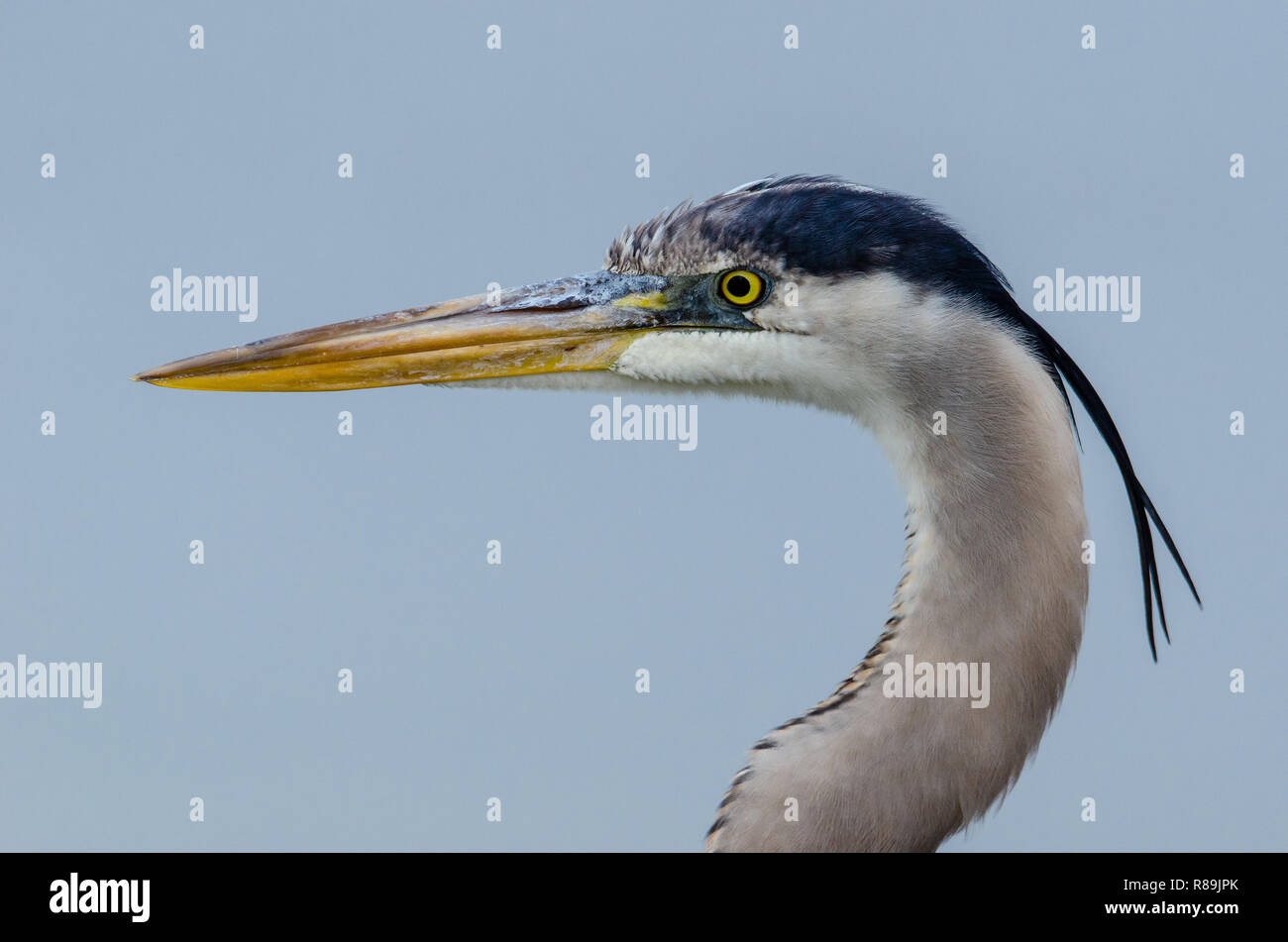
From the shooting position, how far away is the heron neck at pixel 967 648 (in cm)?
144

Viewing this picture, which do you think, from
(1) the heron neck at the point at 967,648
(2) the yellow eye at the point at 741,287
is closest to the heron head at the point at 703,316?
(2) the yellow eye at the point at 741,287

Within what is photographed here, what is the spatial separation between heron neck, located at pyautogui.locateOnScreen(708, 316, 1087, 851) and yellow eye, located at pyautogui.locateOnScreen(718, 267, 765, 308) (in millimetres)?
316

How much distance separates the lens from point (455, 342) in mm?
1790

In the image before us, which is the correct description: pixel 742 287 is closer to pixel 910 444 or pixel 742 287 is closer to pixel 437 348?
pixel 910 444

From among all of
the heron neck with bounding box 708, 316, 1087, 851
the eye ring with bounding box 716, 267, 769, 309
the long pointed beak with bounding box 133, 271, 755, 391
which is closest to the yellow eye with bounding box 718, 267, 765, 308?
the eye ring with bounding box 716, 267, 769, 309

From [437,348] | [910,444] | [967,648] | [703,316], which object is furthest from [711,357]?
[967,648]

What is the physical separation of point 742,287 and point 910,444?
0.33 metres

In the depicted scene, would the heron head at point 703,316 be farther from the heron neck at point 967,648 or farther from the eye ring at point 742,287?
the heron neck at point 967,648

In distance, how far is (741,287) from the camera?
1639mm

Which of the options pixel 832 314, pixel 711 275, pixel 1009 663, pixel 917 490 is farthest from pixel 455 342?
pixel 1009 663

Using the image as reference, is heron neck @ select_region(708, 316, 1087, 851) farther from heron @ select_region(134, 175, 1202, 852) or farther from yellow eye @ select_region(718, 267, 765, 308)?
yellow eye @ select_region(718, 267, 765, 308)

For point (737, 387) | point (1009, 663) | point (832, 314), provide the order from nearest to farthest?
point (1009, 663) < point (832, 314) < point (737, 387)
